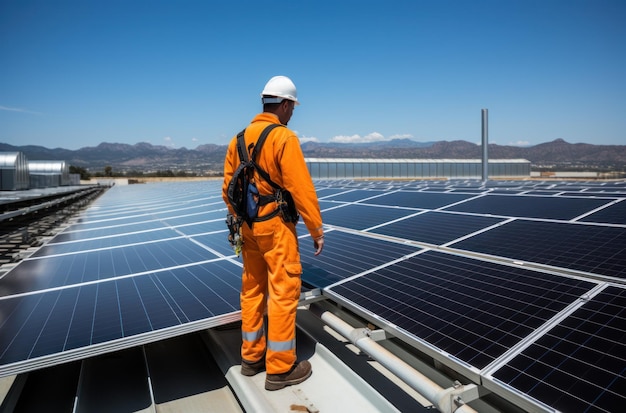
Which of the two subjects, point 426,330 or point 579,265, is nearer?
point 426,330

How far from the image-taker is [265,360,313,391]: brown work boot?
3.63 meters

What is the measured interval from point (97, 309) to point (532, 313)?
404cm

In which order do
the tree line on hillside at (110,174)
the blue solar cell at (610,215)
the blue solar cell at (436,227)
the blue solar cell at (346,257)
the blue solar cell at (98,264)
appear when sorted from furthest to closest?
the tree line on hillside at (110,174)
the blue solar cell at (436,227)
the blue solar cell at (610,215)
the blue solar cell at (98,264)
the blue solar cell at (346,257)

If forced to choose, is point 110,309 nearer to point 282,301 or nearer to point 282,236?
point 282,301

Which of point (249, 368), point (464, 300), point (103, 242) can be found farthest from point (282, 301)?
point (103, 242)

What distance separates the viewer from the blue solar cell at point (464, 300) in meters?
3.08

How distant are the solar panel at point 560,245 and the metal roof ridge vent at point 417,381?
2.04 m

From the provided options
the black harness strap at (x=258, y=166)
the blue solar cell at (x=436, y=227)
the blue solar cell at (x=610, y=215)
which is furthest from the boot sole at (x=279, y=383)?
the blue solar cell at (x=610, y=215)

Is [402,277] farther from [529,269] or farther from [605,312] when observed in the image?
[605,312]

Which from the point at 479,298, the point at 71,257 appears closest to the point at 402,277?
the point at 479,298

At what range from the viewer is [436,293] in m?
3.98

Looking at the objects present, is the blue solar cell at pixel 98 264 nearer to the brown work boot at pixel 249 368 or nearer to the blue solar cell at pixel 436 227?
the brown work boot at pixel 249 368

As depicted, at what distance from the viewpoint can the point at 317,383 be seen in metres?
3.71

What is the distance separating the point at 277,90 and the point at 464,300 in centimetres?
261
